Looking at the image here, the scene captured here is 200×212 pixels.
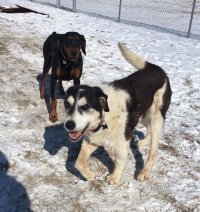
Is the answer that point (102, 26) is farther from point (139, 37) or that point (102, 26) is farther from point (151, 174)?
point (151, 174)

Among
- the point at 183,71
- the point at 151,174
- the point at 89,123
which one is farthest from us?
the point at 183,71

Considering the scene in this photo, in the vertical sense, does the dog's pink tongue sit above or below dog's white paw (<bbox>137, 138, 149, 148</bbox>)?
above

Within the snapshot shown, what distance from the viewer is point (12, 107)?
6574 millimetres

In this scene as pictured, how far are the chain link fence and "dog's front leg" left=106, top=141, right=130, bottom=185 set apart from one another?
11103 mm

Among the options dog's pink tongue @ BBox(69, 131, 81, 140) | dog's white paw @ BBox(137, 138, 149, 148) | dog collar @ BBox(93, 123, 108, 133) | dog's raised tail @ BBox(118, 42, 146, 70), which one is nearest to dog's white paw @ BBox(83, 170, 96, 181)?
dog collar @ BBox(93, 123, 108, 133)

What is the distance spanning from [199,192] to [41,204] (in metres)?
2.06

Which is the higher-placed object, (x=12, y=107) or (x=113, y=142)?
(x=113, y=142)

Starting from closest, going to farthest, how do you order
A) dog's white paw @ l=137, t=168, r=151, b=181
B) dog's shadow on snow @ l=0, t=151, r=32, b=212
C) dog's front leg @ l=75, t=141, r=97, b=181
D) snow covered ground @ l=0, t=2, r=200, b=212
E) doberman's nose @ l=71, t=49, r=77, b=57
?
dog's shadow on snow @ l=0, t=151, r=32, b=212
snow covered ground @ l=0, t=2, r=200, b=212
dog's front leg @ l=75, t=141, r=97, b=181
dog's white paw @ l=137, t=168, r=151, b=181
doberman's nose @ l=71, t=49, r=77, b=57

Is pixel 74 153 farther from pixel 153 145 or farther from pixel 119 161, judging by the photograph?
pixel 153 145

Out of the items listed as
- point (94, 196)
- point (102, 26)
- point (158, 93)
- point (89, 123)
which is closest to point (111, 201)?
point (94, 196)

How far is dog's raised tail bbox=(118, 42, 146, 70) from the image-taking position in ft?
17.0

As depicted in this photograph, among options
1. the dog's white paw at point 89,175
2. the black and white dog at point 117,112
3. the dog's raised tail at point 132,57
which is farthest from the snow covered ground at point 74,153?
the dog's raised tail at point 132,57

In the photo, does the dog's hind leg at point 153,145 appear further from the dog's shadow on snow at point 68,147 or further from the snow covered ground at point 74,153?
the dog's shadow on snow at point 68,147

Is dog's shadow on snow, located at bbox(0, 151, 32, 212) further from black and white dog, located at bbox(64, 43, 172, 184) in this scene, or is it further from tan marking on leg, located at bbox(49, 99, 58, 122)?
tan marking on leg, located at bbox(49, 99, 58, 122)
